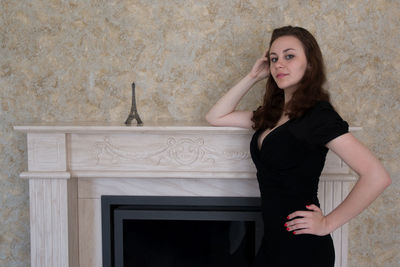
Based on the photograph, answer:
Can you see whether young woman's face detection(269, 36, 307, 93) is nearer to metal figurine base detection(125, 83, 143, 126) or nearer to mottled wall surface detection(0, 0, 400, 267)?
mottled wall surface detection(0, 0, 400, 267)

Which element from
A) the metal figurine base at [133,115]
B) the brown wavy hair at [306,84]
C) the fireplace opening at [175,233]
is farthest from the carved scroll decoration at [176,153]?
the brown wavy hair at [306,84]

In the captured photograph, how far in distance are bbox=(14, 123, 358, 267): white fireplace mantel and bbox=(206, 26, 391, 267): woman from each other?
41cm

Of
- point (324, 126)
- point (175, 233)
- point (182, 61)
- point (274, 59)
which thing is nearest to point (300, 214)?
point (324, 126)

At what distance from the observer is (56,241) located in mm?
1974

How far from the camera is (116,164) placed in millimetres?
1946

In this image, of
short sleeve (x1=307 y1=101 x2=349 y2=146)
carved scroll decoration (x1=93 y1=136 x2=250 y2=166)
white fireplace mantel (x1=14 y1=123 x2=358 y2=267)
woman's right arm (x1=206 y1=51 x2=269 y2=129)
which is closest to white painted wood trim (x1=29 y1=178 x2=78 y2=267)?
white fireplace mantel (x1=14 y1=123 x2=358 y2=267)

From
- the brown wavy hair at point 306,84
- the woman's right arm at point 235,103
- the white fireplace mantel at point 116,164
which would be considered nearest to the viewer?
the brown wavy hair at point 306,84

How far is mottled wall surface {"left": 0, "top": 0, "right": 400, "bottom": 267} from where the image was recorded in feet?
6.82

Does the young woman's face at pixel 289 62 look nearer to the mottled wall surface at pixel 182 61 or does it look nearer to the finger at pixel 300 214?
the finger at pixel 300 214

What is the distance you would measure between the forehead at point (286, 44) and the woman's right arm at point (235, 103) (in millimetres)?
243

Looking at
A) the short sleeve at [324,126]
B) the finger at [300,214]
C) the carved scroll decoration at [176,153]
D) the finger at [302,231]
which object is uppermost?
the short sleeve at [324,126]

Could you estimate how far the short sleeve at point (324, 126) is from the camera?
51.4 inches

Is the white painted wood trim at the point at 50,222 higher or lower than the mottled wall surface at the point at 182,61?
lower

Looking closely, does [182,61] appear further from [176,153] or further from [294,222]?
[294,222]
